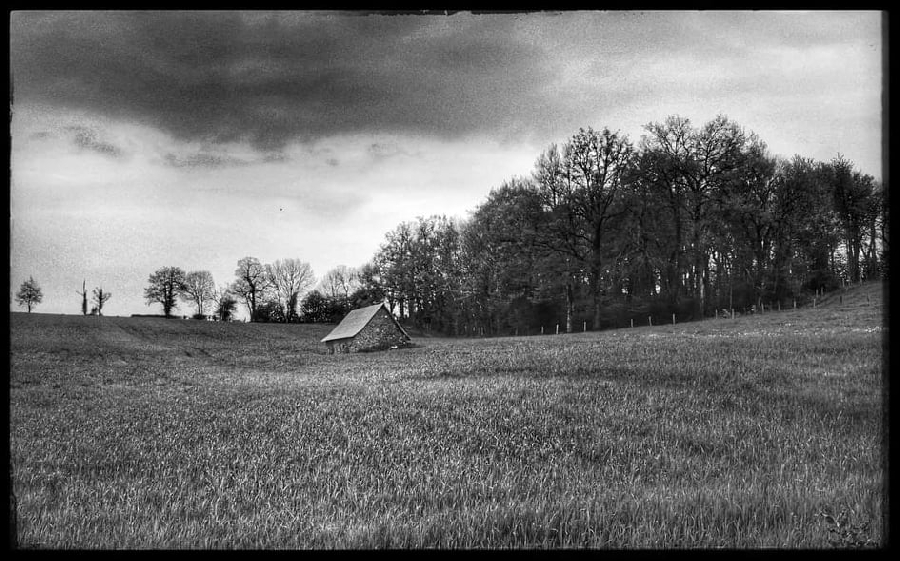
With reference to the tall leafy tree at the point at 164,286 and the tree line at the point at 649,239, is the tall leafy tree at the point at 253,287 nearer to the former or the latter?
the tall leafy tree at the point at 164,286

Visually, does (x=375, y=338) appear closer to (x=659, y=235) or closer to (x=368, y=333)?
(x=368, y=333)

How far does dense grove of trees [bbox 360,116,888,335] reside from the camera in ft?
116

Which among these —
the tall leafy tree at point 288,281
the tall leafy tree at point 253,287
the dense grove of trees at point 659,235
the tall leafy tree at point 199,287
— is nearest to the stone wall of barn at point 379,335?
the dense grove of trees at point 659,235

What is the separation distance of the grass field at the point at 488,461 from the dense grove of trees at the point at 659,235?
88.7 feet

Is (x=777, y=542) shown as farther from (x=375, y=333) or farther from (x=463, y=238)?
(x=463, y=238)

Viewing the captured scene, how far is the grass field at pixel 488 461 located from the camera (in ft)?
10.5

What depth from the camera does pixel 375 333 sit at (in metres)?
40.4

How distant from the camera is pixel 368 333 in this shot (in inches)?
1576

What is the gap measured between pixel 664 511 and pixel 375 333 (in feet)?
124

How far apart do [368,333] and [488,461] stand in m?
35.4

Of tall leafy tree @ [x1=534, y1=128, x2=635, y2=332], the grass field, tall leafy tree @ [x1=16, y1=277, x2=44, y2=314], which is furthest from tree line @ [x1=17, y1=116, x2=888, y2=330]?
tall leafy tree @ [x1=16, y1=277, x2=44, y2=314]

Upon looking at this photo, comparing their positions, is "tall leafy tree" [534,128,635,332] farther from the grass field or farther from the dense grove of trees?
the grass field

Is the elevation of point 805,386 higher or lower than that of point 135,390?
higher

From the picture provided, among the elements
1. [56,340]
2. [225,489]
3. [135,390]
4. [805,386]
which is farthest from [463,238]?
[225,489]
